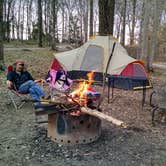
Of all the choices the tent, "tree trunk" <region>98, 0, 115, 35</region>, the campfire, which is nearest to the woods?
"tree trunk" <region>98, 0, 115, 35</region>

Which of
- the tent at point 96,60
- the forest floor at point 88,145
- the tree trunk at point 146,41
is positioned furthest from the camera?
the tree trunk at point 146,41

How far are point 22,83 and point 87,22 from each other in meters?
24.3

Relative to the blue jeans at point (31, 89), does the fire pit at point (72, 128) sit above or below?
below

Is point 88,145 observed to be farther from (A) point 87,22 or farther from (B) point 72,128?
(A) point 87,22

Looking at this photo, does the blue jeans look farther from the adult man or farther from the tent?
the tent

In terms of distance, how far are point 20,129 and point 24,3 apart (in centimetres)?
3775

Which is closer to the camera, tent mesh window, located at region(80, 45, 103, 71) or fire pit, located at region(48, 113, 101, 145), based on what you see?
fire pit, located at region(48, 113, 101, 145)

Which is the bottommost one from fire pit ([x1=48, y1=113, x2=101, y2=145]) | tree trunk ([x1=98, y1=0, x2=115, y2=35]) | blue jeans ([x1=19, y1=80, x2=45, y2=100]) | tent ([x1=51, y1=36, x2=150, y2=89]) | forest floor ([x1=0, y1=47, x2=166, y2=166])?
forest floor ([x1=0, y1=47, x2=166, y2=166])

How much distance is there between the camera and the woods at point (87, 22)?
450 inches

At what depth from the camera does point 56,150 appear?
3768 mm

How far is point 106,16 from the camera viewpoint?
366 inches

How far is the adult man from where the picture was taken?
18.7 feet

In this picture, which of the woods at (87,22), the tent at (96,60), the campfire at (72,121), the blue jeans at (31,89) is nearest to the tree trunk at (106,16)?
the woods at (87,22)

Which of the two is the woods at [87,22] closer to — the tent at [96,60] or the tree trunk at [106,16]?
the tree trunk at [106,16]
